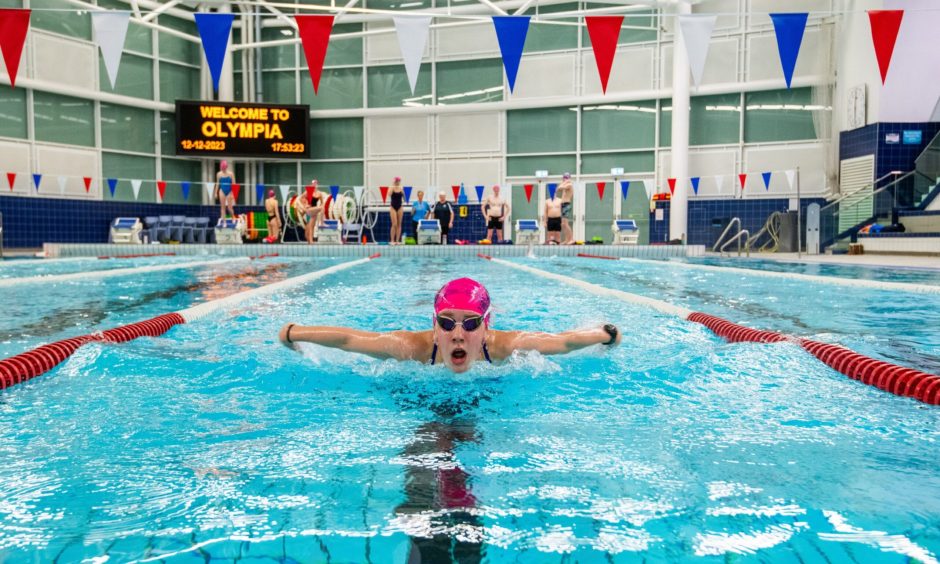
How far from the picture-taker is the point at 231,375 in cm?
314

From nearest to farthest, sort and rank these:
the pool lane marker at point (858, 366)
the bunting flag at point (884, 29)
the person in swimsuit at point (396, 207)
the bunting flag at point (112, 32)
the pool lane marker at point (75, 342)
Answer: the pool lane marker at point (858, 366)
the pool lane marker at point (75, 342)
the bunting flag at point (884, 29)
the bunting flag at point (112, 32)
the person in swimsuit at point (396, 207)

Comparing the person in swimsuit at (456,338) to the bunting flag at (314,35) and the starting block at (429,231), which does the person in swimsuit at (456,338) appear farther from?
the starting block at (429,231)

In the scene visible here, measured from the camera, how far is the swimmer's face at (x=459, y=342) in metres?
2.84

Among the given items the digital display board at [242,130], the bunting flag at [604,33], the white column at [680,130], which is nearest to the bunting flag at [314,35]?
the bunting flag at [604,33]

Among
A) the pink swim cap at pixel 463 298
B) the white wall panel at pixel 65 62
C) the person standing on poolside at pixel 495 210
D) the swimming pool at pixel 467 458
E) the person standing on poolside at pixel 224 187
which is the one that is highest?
the white wall panel at pixel 65 62

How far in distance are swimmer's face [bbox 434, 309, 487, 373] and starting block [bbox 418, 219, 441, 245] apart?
41.4 feet

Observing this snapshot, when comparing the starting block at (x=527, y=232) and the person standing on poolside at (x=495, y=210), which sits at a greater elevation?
the person standing on poolside at (x=495, y=210)

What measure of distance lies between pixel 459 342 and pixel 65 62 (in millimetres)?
17204

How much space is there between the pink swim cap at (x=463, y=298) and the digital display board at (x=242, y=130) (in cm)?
1628

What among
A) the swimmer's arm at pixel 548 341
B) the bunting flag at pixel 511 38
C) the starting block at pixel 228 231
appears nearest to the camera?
the swimmer's arm at pixel 548 341

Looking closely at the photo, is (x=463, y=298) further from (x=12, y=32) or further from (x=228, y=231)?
(x=228, y=231)

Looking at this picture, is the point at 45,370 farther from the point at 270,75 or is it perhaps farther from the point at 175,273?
the point at 270,75

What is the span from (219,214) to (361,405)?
17412 millimetres

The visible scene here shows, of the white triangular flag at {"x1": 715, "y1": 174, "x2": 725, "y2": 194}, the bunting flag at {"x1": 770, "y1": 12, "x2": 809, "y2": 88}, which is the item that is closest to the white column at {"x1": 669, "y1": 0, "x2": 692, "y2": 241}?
the white triangular flag at {"x1": 715, "y1": 174, "x2": 725, "y2": 194}
